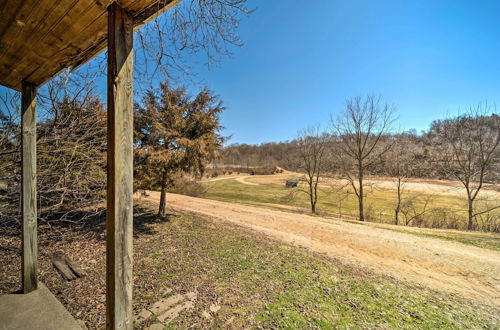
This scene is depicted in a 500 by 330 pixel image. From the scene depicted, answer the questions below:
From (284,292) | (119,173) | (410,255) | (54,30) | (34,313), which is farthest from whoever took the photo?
(410,255)

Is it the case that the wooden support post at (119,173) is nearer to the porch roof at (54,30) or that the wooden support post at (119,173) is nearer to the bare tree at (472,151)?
the porch roof at (54,30)

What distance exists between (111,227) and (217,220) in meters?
7.00

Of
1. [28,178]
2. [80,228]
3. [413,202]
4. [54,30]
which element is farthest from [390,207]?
[54,30]

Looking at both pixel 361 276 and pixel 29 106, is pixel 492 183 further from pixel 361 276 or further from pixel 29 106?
pixel 29 106

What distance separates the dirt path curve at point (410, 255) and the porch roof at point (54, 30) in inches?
239

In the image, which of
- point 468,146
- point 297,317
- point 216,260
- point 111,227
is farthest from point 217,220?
point 468,146

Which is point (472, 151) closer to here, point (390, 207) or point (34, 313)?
point (390, 207)

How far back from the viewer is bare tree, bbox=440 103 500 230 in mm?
12508

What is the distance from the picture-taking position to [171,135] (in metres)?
6.24

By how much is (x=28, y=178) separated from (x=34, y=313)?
1.66 metres

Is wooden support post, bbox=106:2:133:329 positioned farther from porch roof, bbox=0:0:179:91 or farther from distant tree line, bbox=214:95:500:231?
distant tree line, bbox=214:95:500:231

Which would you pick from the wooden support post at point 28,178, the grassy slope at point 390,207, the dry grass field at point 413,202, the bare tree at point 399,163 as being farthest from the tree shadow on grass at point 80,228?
the bare tree at point 399,163

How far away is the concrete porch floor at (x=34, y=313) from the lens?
2.29 meters

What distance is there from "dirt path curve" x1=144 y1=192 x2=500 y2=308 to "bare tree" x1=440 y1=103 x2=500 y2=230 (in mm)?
8660
